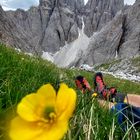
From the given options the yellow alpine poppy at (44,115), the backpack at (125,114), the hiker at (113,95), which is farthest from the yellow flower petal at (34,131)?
the hiker at (113,95)

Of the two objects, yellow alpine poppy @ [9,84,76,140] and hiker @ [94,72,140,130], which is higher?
yellow alpine poppy @ [9,84,76,140]

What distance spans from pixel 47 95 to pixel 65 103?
0.06 m

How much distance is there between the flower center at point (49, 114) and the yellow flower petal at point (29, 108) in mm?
20

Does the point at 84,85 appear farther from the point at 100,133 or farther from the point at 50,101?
the point at 50,101

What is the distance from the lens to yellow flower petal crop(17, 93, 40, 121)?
2.41 ft

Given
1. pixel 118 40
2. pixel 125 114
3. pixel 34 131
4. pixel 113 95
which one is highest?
A: pixel 118 40

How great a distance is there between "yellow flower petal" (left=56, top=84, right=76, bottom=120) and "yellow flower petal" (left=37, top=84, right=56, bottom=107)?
2 centimetres

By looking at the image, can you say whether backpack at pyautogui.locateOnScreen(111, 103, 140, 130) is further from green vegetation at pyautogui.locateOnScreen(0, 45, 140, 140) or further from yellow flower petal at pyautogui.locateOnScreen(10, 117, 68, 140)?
yellow flower petal at pyautogui.locateOnScreen(10, 117, 68, 140)

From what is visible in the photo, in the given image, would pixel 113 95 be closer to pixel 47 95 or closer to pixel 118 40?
pixel 47 95

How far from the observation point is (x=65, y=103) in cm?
72

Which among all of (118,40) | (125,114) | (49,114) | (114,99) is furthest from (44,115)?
(118,40)

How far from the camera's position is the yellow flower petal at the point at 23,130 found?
0.70 m

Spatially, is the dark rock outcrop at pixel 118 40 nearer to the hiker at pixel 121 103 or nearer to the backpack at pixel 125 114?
the hiker at pixel 121 103

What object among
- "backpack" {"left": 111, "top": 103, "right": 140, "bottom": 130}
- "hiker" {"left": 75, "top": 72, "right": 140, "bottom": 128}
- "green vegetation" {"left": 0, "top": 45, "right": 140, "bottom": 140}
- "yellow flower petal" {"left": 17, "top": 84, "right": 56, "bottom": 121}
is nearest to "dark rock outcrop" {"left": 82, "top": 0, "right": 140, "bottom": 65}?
"hiker" {"left": 75, "top": 72, "right": 140, "bottom": 128}
